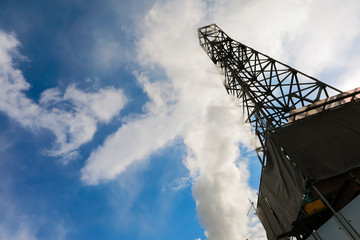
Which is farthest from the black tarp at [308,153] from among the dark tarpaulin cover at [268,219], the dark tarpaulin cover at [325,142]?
the dark tarpaulin cover at [268,219]

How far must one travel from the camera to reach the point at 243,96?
13648mm

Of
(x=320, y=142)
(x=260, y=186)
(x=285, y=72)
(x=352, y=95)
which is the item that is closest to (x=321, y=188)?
(x=320, y=142)

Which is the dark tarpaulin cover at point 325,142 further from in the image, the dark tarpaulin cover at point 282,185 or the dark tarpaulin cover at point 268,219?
the dark tarpaulin cover at point 268,219

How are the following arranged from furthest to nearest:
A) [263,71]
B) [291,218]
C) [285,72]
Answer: [263,71], [285,72], [291,218]

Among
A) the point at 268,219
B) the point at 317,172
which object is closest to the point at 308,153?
the point at 317,172

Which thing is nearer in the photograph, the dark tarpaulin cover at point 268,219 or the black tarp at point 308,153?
the black tarp at point 308,153

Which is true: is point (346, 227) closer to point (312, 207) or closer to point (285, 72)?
point (312, 207)

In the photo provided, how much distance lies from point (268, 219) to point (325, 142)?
5271mm

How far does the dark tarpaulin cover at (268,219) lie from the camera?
31.8 ft

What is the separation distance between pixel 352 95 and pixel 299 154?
3.56 meters

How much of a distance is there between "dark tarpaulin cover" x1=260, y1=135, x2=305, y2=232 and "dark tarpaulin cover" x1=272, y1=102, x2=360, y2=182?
14.1 inches

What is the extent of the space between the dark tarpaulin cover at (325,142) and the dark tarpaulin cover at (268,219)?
3.81 metres

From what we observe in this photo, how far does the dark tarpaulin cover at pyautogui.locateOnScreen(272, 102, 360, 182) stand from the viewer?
6.92 m

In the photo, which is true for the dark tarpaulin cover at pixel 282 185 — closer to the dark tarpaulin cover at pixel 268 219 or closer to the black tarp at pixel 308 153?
the black tarp at pixel 308 153
